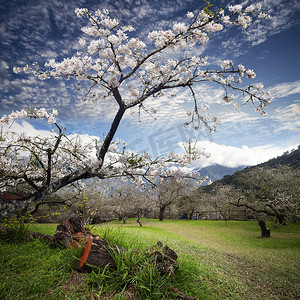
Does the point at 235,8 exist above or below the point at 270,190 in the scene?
above

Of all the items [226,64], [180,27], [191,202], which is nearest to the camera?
[180,27]

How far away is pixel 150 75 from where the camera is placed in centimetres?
518

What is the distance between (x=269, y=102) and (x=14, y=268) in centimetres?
642

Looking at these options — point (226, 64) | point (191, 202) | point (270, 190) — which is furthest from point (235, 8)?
point (191, 202)

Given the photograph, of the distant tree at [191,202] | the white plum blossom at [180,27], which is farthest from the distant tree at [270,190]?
the white plum blossom at [180,27]

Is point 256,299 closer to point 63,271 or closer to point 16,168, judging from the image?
point 63,271

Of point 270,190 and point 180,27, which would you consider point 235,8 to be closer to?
point 180,27

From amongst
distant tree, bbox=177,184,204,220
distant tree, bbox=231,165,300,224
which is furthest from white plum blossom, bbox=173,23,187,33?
distant tree, bbox=177,184,204,220

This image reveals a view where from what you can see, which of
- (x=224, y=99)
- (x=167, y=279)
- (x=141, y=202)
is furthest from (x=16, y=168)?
(x=141, y=202)

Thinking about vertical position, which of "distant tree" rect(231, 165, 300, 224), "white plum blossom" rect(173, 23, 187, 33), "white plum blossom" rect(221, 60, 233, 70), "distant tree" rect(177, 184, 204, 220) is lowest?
"distant tree" rect(177, 184, 204, 220)

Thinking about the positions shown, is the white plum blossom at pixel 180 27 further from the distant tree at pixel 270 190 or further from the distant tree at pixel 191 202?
the distant tree at pixel 191 202

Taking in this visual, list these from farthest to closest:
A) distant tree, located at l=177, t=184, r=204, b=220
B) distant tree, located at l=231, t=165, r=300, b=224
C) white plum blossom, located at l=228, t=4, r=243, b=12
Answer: distant tree, located at l=177, t=184, r=204, b=220
distant tree, located at l=231, t=165, r=300, b=224
white plum blossom, located at l=228, t=4, r=243, b=12

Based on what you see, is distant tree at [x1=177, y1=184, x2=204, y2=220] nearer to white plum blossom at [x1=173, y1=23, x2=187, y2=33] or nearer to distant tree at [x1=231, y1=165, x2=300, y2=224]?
distant tree at [x1=231, y1=165, x2=300, y2=224]

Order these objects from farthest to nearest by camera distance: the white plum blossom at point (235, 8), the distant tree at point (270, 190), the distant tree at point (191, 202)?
1. the distant tree at point (191, 202)
2. the distant tree at point (270, 190)
3. the white plum blossom at point (235, 8)
